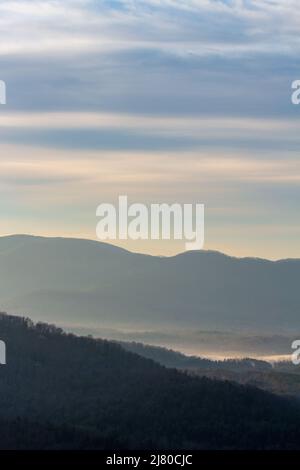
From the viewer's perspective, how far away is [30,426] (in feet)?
643

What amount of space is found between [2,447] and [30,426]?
2231 centimetres

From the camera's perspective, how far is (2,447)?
174m
